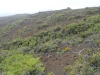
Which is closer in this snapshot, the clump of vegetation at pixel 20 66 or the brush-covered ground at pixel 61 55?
the brush-covered ground at pixel 61 55

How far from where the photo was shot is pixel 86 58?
1094cm

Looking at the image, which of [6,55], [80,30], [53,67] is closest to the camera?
[53,67]

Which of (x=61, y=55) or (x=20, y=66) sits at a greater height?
(x=61, y=55)

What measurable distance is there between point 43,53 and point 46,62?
79.8 inches

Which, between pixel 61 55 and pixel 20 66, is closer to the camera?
pixel 20 66

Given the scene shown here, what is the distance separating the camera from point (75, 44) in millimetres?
15266

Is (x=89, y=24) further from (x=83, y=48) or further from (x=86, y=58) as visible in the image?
(x=86, y=58)

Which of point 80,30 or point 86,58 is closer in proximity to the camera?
point 86,58

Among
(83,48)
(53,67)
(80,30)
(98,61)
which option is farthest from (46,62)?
(80,30)

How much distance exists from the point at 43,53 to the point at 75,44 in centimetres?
255

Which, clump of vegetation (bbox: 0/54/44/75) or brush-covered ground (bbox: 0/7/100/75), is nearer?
brush-covered ground (bbox: 0/7/100/75)

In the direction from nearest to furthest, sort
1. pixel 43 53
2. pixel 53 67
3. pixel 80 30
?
1. pixel 53 67
2. pixel 43 53
3. pixel 80 30

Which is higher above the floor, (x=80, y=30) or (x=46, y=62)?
(x=80, y=30)

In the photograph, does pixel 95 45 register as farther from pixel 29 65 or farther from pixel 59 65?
pixel 29 65
